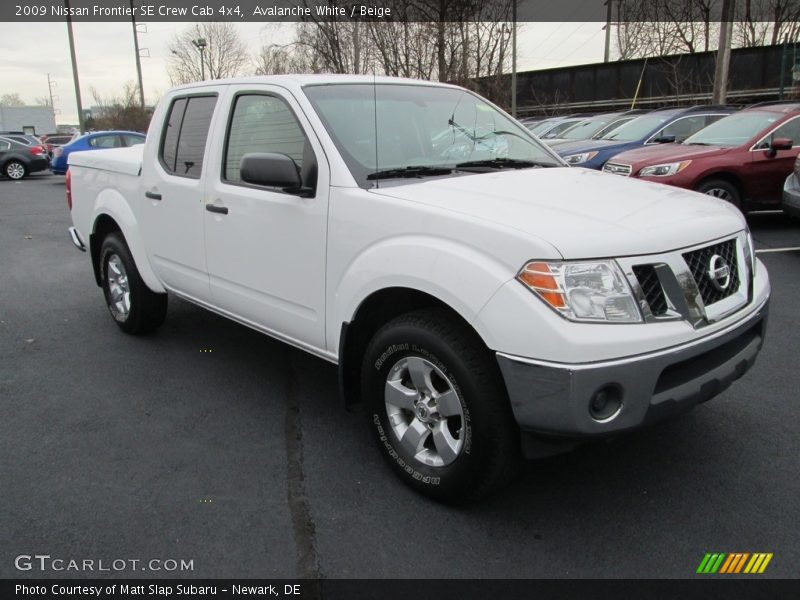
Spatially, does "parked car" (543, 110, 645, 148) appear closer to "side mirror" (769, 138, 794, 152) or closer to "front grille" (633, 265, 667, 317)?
"side mirror" (769, 138, 794, 152)

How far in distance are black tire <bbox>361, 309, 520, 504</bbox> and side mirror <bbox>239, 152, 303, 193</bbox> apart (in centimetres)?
88

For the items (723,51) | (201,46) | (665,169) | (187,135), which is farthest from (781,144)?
(201,46)

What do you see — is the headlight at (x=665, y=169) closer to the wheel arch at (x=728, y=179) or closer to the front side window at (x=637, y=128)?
the wheel arch at (x=728, y=179)

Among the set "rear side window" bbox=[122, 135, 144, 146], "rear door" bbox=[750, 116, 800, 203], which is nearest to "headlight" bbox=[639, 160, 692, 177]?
"rear door" bbox=[750, 116, 800, 203]

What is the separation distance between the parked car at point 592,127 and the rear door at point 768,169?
4635 millimetres

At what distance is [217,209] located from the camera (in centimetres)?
396

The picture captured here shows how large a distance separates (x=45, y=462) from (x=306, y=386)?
1566 millimetres

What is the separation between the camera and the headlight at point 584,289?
2.47 meters

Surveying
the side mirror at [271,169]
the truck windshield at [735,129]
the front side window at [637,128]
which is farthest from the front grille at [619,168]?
the side mirror at [271,169]

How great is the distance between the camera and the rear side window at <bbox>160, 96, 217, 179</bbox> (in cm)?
427

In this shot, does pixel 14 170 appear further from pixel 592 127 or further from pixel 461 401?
pixel 461 401

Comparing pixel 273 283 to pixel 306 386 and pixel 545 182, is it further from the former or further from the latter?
pixel 545 182

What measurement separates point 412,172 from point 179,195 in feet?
5.75

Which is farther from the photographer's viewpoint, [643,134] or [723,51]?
[723,51]
